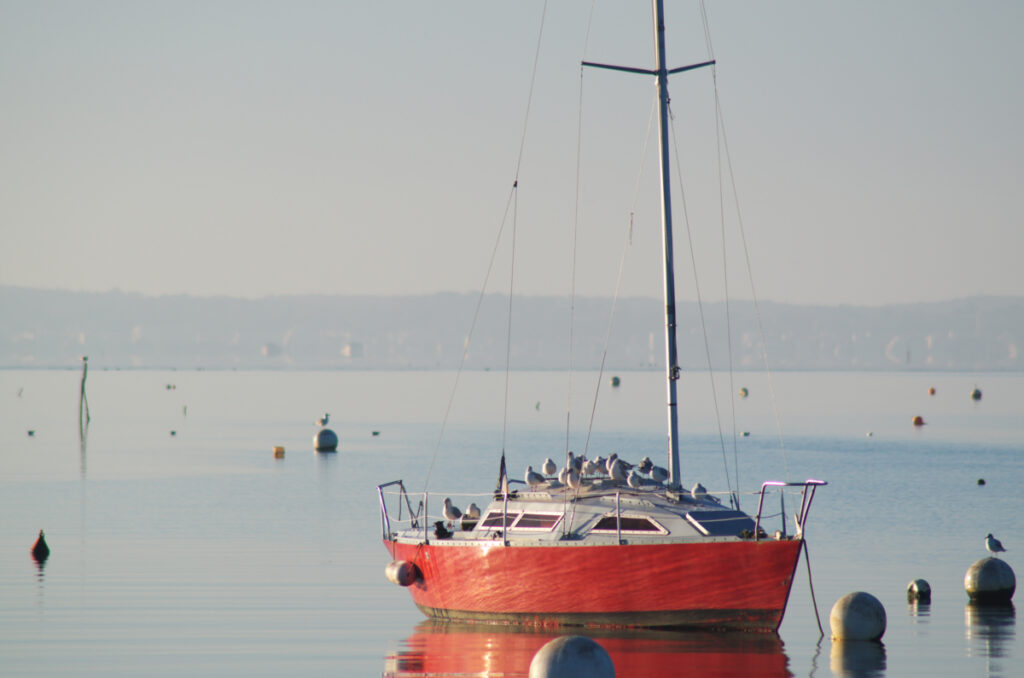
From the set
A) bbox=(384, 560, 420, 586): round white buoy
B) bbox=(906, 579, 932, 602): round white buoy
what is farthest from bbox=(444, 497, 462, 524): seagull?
bbox=(906, 579, 932, 602): round white buoy

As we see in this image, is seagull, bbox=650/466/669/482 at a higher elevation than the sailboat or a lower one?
higher

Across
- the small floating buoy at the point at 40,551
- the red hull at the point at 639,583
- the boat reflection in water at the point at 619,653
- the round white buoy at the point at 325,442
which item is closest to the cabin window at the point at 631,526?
the red hull at the point at 639,583

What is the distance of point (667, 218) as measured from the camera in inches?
1268

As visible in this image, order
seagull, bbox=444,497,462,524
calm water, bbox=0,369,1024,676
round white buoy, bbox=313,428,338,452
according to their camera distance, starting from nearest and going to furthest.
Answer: calm water, bbox=0,369,1024,676
seagull, bbox=444,497,462,524
round white buoy, bbox=313,428,338,452

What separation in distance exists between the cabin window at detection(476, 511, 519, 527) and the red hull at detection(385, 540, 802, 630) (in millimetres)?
1054

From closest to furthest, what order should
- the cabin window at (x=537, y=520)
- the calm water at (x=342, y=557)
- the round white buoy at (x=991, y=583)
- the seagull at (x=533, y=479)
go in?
the calm water at (x=342, y=557)
the cabin window at (x=537, y=520)
the seagull at (x=533, y=479)
the round white buoy at (x=991, y=583)

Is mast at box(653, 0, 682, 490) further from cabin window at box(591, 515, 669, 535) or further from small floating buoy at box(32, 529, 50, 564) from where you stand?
small floating buoy at box(32, 529, 50, 564)

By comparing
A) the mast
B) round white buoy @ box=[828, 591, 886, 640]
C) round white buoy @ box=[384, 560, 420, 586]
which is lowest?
round white buoy @ box=[828, 591, 886, 640]

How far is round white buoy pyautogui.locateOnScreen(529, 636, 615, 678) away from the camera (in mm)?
20000

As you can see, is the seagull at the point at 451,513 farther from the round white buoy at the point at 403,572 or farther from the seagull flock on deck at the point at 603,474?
the seagull flock on deck at the point at 603,474

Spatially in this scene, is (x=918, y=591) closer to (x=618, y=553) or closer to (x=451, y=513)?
(x=618, y=553)

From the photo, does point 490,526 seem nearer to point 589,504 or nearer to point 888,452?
point 589,504

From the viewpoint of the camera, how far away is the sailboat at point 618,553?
2834 centimetres

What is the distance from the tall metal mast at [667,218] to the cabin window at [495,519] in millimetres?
3899
